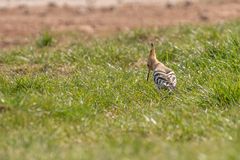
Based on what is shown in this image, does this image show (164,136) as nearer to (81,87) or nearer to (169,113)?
(169,113)

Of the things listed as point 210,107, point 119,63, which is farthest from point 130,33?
point 210,107

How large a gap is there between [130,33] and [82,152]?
6.30 metres

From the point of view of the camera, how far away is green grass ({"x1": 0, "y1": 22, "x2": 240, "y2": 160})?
6.38 meters

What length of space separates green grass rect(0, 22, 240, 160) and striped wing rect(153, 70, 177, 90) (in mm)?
129

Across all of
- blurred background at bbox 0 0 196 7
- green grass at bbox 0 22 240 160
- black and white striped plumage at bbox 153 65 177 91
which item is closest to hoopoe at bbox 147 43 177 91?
black and white striped plumage at bbox 153 65 177 91

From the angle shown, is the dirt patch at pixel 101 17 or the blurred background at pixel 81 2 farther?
the blurred background at pixel 81 2

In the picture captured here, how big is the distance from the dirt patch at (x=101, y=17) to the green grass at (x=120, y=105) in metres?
3.28

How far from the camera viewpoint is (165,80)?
319 inches

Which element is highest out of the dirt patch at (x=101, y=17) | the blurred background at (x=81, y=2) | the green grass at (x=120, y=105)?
the green grass at (x=120, y=105)

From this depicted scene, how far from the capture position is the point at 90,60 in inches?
412

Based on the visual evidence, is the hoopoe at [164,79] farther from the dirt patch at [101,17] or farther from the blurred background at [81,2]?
the blurred background at [81,2]

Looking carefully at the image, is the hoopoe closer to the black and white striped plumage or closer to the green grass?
the black and white striped plumage

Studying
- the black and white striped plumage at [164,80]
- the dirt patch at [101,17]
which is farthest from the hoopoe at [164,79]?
the dirt patch at [101,17]

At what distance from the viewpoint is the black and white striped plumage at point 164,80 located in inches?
319
